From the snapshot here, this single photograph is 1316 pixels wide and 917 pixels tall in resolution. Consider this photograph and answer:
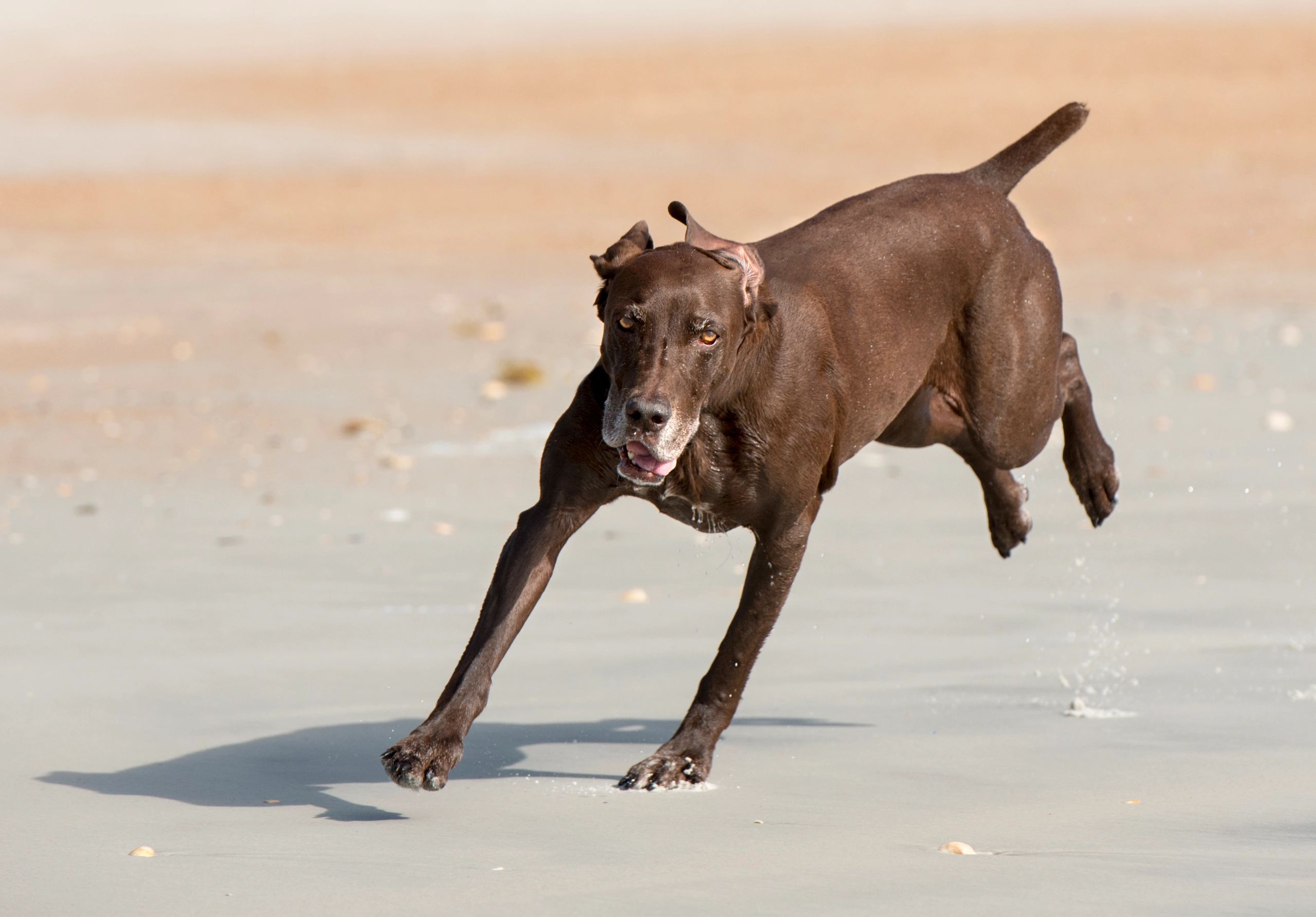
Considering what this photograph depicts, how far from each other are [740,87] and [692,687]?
92.9 ft

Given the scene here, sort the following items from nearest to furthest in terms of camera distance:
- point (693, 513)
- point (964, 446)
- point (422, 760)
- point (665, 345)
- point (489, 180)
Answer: point (422, 760) < point (665, 345) < point (693, 513) < point (964, 446) < point (489, 180)

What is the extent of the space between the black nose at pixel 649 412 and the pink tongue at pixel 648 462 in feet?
0.36

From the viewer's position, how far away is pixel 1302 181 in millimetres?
21609

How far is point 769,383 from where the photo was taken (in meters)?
5.04

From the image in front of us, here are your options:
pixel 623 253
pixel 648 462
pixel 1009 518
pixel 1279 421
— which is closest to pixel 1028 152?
pixel 1009 518

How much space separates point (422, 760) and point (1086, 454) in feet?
9.90

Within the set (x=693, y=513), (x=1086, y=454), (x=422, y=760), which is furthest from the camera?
(x=1086, y=454)

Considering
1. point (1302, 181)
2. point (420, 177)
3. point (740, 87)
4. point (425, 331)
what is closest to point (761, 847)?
point (425, 331)

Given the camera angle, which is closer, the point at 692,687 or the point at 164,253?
the point at 692,687

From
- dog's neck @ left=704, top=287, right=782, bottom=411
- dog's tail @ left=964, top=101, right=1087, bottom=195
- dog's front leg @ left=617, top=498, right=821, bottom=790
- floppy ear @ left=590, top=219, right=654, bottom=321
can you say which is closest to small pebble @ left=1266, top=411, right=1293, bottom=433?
dog's tail @ left=964, top=101, right=1087, bottom=195

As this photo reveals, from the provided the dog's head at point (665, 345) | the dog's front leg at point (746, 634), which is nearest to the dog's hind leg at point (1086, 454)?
the dog's front leg at point (746, 634)

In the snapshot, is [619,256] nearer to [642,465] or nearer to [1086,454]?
[642,465]

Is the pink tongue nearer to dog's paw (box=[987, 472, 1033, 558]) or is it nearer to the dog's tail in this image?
the dog's tail

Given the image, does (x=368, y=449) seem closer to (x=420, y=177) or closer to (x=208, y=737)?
(x=208, y=737)
